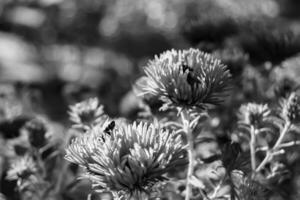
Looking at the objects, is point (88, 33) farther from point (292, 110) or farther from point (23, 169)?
point (292, 110)

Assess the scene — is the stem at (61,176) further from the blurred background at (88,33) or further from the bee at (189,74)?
the blurred background at (88,33)

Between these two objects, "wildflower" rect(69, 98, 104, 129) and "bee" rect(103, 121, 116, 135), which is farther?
"wildflower" rect(69, 98, 104, 129)

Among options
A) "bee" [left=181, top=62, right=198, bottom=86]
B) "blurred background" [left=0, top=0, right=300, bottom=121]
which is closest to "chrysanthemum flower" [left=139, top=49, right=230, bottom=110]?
"bee" [left=181, top=62, right=198, bottom=86]

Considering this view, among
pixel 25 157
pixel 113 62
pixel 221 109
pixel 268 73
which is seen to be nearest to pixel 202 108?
pixel 25 157

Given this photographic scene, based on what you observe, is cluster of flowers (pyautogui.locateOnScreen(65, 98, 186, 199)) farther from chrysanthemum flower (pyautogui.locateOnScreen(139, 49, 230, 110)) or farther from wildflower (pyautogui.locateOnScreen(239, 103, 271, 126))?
wildflower (pyautogui.locateOnScreen(239, 103, 271, 126))

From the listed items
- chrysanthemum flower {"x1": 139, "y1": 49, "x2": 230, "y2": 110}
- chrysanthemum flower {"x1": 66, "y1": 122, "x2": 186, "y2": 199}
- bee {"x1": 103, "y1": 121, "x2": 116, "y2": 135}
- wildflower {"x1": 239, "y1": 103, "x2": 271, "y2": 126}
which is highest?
chrysanthemum flower {"x1": 139, "y1": 49, "x2": 230, "y2": 110}

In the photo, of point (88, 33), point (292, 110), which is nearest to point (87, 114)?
point (292, 110)

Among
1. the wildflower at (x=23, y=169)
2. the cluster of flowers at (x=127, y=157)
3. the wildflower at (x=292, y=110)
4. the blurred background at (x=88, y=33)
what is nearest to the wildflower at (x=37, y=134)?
the wildflower at (x=23, y=169)
